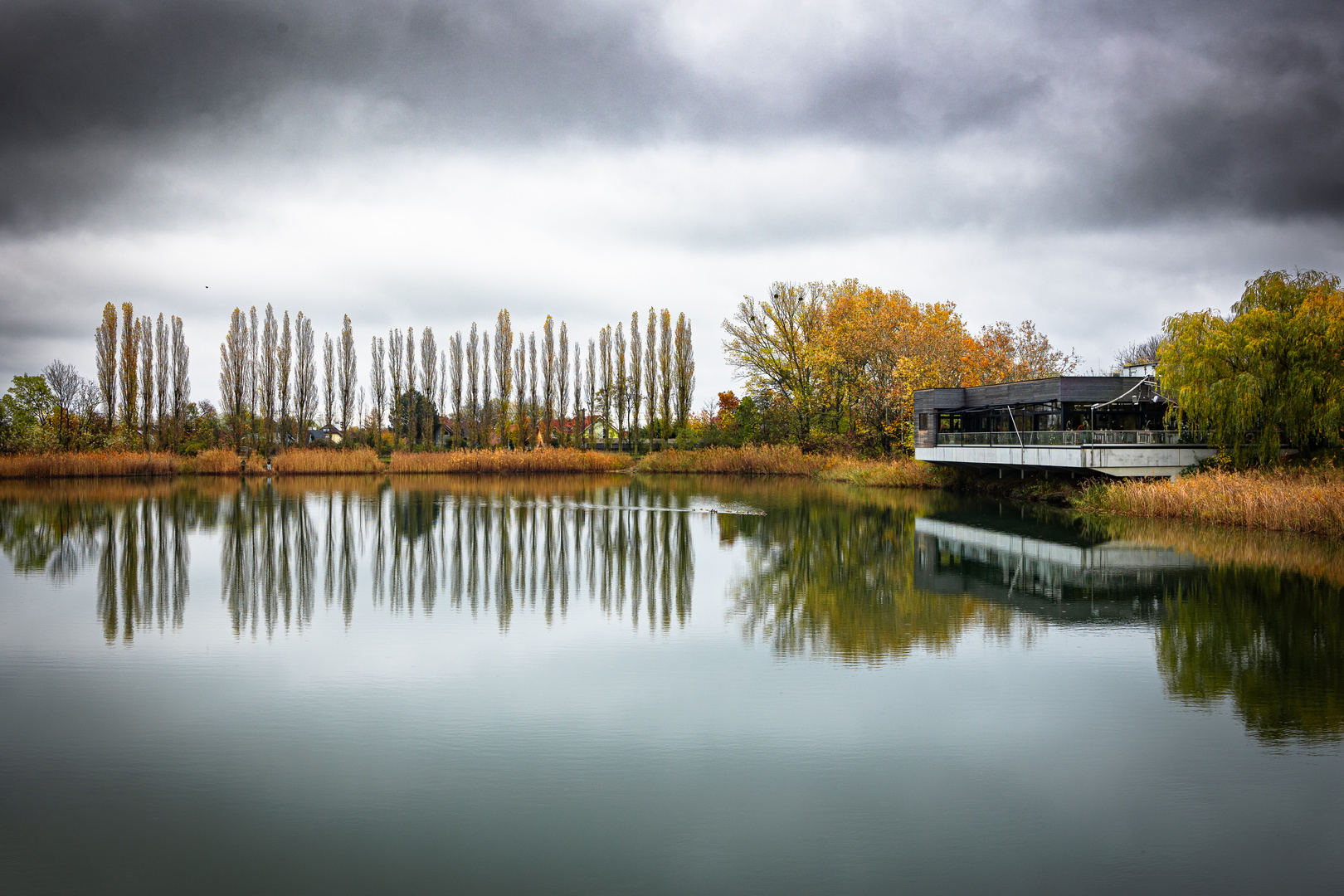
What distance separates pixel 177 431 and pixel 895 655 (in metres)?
50.3

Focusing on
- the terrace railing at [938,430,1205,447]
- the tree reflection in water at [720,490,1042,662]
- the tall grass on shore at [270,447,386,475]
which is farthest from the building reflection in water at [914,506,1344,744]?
the tall grass on shore at [270,447,386,475]

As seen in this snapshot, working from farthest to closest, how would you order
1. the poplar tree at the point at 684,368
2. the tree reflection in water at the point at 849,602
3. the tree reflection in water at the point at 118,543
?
the poplar tree at the point at 684,368, the tree reflection in water at the point at 118,543, the tree reflection in water at the point at 849,602

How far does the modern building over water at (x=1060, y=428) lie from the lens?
25.9 m

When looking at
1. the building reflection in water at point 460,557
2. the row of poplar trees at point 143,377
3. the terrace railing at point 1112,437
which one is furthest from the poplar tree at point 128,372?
the terrace railing at point 1112,437

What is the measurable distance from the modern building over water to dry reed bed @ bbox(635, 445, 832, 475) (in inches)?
351

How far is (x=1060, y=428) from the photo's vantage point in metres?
28.9

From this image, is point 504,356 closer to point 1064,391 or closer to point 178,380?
point 178,380

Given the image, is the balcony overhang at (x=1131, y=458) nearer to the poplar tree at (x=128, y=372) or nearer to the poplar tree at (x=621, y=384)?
the poplar tree at (x=621, y=384)

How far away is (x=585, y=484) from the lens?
38.7 metres

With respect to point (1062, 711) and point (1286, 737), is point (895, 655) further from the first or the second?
point (1286, 737)

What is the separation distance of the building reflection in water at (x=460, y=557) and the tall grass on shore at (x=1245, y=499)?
41.6ft

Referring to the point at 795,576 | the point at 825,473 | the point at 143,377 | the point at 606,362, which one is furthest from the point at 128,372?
the point at 795,576

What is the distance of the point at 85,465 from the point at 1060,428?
142 feet

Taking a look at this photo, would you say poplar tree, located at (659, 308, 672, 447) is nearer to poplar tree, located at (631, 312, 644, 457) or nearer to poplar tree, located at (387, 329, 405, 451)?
poplar tree, located at (631, 312, 644, 457)
